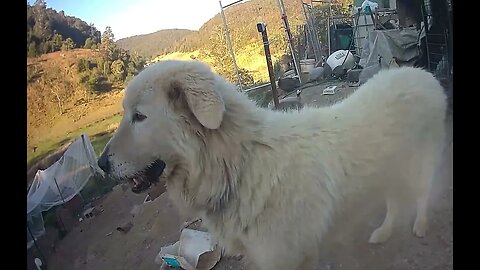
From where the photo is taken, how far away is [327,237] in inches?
52.4

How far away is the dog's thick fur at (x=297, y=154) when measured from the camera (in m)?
1.26

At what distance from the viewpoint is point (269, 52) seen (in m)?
1.33

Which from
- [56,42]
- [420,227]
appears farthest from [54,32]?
[420,227]

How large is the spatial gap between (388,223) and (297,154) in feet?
1.14

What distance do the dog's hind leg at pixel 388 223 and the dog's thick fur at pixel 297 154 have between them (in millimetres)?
12

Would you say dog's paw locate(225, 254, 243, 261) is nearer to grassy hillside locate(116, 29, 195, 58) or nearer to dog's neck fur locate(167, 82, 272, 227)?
dog's neck fur locate(167, 82, 272, 227)

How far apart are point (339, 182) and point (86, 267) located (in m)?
0.82

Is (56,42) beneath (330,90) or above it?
above

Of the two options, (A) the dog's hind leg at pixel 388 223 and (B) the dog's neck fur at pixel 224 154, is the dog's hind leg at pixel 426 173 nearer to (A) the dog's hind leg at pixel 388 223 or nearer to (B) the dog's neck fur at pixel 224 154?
(A) the dog's hind leg at pixel 388 223

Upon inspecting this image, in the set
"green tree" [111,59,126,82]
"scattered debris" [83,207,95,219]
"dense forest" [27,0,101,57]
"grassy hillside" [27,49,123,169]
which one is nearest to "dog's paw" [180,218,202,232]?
"scattered debris" [83,207,95,219]

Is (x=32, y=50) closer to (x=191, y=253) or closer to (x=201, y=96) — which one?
(x=201, y=96)

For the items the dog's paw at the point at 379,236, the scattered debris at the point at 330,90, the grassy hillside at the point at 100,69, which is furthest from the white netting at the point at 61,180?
the dog's paw at the point at 379,236

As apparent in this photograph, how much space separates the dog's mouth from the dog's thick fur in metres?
0.02

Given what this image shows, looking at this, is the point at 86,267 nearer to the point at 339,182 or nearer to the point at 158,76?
the point at 158,76
